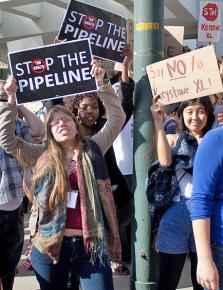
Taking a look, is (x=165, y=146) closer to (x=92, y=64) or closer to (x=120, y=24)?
(x=92, y=64)

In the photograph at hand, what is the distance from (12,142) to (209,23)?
6.24 metres

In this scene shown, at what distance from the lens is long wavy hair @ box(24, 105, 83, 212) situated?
8.45 feet

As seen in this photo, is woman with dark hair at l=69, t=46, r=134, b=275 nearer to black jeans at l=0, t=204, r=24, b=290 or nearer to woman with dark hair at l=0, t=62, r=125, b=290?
woman with dark hair at l=0, t=62, r=125, b=290

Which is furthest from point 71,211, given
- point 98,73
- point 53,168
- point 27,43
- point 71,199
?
point 27,43

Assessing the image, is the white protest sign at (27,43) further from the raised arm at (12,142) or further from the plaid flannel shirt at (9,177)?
the raised arm at (12,142)

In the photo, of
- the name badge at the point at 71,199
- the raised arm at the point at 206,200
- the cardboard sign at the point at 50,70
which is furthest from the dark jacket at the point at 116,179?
the raised arm at the point at 206,200

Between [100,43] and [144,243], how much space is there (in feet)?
4.74

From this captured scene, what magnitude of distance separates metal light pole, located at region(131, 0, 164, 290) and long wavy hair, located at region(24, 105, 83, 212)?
1.89ft

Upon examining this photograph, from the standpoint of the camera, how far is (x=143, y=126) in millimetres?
3201

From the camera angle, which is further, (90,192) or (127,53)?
(127,53)

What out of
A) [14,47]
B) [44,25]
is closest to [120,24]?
[14,47]

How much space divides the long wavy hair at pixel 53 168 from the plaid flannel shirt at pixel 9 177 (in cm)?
64

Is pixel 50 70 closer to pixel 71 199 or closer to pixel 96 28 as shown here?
pixel 96 28

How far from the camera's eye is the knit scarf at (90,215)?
2549 millimetres
